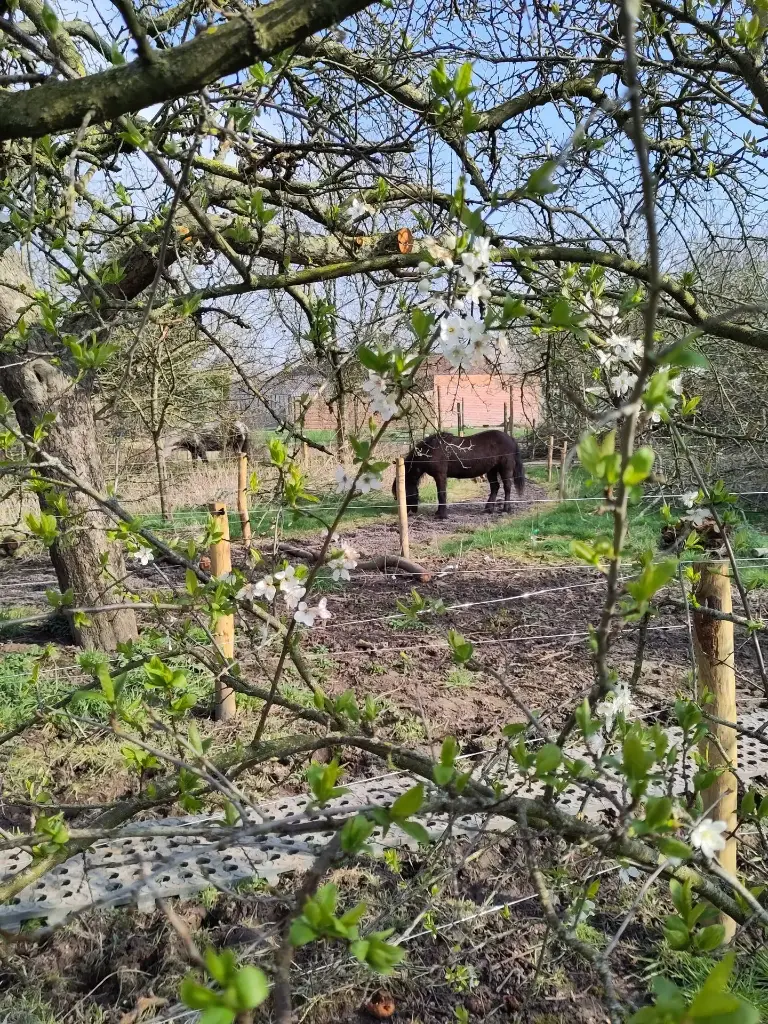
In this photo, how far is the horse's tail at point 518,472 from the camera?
12055 mm

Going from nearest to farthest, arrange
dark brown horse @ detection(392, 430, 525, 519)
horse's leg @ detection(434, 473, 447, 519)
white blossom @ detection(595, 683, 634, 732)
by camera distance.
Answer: white blossom @ detection(595, 683, 634, 732) < horse's leg @ detection(434, 473, 447, 519) < dark brown horse @ detection(392, 430, 525, 519)

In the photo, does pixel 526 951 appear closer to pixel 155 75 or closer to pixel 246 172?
pixel 155 75

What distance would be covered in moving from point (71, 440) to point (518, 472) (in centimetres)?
884

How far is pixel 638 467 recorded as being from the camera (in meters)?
0.78

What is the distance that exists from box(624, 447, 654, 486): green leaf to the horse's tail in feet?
37.3

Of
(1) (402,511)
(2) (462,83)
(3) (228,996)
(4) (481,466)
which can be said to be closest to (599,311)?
(2) (462,83)

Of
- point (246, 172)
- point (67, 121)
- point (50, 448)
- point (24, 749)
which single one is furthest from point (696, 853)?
point (50, 448)

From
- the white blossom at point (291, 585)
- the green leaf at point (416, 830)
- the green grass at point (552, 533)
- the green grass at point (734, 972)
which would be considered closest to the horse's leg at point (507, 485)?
the green grass at point (552, 533)

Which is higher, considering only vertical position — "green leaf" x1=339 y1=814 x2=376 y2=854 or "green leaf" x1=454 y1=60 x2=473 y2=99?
"green leaf" x1=454 y1=60 x2=473 y2=99

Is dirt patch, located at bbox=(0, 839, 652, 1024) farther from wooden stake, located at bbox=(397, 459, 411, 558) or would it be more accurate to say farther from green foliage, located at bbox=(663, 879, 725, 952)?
wooden stake, located at bbox=(397, 459, 411, 558)

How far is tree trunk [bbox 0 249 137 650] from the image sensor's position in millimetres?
4328

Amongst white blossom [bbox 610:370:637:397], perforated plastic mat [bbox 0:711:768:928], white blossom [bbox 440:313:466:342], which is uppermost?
white blossom [bbox 440:313:466:342]

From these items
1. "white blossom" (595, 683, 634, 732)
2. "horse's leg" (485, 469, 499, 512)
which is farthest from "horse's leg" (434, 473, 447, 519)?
"white blossom" (595, 683, 634, 732)

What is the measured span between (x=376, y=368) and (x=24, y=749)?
3.76 m
